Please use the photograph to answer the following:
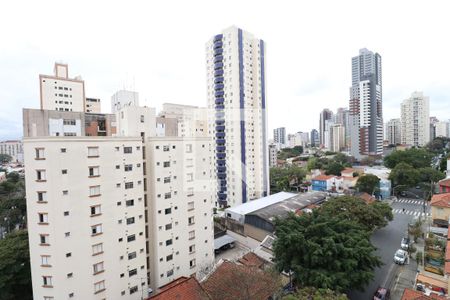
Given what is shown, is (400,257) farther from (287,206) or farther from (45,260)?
(45,260)

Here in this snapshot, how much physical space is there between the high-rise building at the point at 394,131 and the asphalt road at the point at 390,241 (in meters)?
77.8

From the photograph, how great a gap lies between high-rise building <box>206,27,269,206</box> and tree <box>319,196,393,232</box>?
17.8m

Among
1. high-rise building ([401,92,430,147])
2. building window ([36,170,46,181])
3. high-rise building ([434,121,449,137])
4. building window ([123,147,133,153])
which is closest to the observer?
building window ([36,170,46,181])

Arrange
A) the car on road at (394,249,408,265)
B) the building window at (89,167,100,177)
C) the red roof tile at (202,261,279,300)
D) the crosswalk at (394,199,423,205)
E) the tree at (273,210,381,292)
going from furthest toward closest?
the crosswalk at (394,199,423,205) → the car on road at (394,249,408,265) → the building window at (89,167,100,177) → the tree at (273,210,381,292) → the red roof tile at (202,261,279,300)

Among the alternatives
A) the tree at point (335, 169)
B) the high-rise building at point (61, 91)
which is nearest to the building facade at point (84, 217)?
the high-rise building at point (61, 91)

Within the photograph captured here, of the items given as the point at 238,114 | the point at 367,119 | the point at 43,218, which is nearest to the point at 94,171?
the point at 43,218

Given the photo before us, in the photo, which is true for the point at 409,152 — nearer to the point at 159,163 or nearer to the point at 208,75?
the point at 208,75

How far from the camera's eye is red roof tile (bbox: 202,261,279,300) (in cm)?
1257

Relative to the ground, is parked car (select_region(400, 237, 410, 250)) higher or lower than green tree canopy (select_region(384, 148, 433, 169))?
lower

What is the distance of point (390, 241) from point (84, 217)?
27.5 metres

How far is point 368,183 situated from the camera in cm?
3769

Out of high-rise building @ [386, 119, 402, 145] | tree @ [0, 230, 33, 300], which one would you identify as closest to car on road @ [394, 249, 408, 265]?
tree @ [0, 230, 33, 300]

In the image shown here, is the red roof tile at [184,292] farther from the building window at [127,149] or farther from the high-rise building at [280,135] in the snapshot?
the high-rise building at [280,135]

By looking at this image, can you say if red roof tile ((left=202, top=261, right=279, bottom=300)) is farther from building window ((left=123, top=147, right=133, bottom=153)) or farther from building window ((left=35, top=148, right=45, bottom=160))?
building window ((left=35, top=148, right=45, bottom=160))
